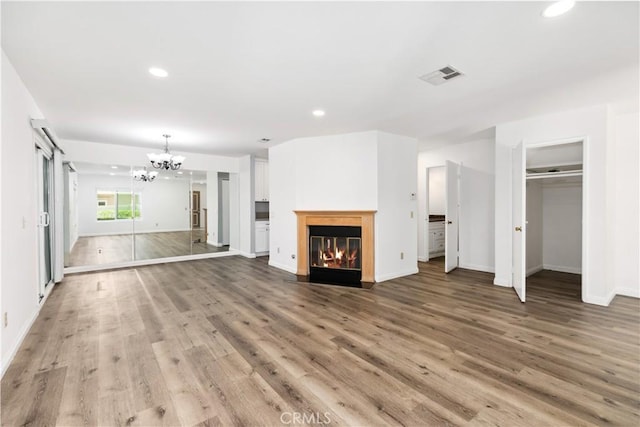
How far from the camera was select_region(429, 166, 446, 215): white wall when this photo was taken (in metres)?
7.59

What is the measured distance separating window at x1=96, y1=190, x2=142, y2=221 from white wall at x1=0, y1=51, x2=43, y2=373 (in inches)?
129

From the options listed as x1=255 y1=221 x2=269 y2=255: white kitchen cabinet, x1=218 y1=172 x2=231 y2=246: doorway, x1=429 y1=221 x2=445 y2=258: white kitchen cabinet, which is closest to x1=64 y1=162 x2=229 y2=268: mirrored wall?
x1=218 y1=172 x2=231 y2=246: doorway

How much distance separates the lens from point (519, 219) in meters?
4.01

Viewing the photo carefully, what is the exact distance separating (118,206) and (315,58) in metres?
6.22

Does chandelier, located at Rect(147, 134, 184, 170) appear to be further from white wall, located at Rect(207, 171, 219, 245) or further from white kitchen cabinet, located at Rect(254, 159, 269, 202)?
white kitchen cabinet, located at Rect(254, 159, 269, 202)

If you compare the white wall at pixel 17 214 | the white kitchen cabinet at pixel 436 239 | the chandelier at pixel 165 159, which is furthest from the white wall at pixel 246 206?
the white kitchen cabinet at pixel 436 239

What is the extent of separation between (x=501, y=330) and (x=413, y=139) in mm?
3609

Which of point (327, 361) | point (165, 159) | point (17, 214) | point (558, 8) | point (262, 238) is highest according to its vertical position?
point (558, 8)

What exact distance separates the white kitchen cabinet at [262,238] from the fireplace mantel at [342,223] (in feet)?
7.15

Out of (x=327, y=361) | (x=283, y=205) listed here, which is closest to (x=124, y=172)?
(x=283, y=205)

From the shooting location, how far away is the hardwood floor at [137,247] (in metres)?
6.10

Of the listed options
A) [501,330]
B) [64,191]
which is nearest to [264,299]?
[501,330]

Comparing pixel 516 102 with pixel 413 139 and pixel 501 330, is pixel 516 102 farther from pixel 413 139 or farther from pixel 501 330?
pixel 501 330

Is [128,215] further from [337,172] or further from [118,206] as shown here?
[337,172]
